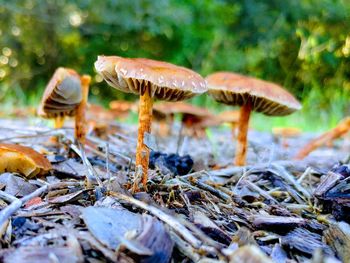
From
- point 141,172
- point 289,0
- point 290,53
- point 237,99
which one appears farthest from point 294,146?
point 290,53

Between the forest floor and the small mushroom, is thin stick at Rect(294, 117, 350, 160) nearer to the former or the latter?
the forest floor

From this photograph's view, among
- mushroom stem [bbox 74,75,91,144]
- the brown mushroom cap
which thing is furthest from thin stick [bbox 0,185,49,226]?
mushroom stem [bbox 74,75,91,144]

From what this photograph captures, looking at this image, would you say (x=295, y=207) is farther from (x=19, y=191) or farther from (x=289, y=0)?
(x=289, y=0)

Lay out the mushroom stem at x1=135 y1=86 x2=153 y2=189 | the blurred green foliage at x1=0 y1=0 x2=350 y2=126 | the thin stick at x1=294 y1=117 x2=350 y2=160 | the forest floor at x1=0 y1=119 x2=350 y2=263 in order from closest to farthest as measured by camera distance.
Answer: the forest floor at x1=0 y1=119 x2=350 y2=263
the mushroom stem at x1=135 y1=86 x2=153 y2=189
the thin stick at x1=294 y1=117 x2=350 y2=160
the blurred green foliage at x1=0 y1=0 x2=350 y2=126

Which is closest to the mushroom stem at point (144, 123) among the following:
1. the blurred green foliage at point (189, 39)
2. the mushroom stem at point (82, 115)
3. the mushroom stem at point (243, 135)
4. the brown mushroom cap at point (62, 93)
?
the brown mushroom cap at point (62, 93)

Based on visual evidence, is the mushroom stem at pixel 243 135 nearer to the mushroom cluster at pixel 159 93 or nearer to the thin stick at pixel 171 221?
the mushroom cluster at pixel 159 93

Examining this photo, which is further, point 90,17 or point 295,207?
point 90,17

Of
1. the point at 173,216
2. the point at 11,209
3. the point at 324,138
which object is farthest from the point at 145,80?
the point at 324,138
